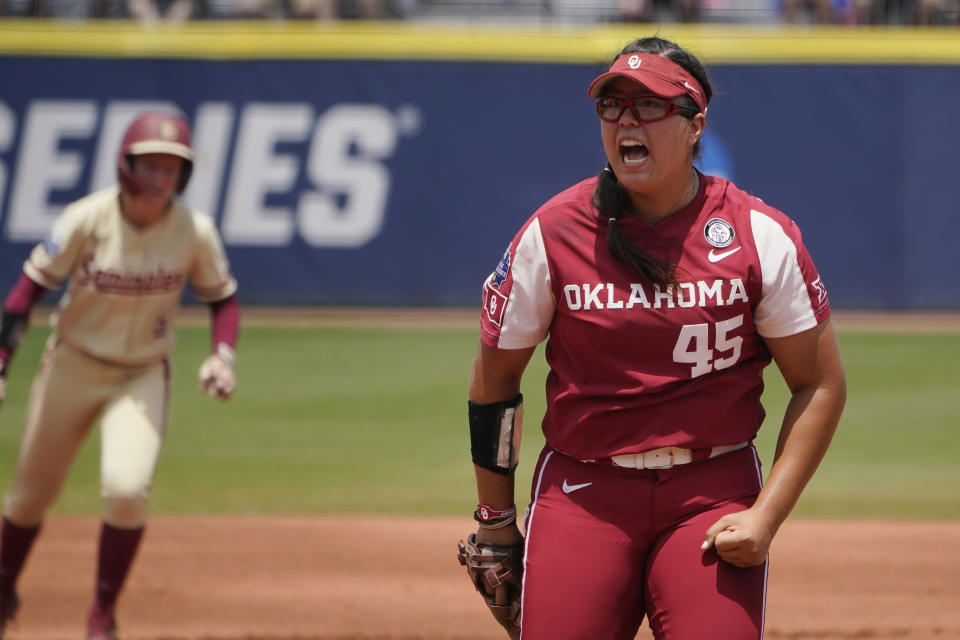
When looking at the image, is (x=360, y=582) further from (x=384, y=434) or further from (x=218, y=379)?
(x=384, y=434)

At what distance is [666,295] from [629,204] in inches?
11.5

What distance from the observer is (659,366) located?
309 cm

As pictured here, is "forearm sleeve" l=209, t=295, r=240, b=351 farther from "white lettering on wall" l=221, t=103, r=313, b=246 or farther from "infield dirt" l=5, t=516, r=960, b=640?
"white lettering on wall" l=221, t=103, r=313, b=246

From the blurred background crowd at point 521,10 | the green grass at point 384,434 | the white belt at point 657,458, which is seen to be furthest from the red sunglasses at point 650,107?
the blurred background crowd at point 521,10

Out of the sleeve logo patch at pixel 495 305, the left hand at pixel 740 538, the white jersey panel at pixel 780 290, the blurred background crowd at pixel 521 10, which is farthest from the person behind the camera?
the blurred background crowd at pixel 521 10

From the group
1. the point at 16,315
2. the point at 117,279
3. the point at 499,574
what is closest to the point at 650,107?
the point at 499,574

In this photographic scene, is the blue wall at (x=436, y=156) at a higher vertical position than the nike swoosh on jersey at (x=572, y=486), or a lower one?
lower

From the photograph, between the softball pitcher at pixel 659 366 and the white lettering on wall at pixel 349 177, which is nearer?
the softball pitcher at pixel 659 366

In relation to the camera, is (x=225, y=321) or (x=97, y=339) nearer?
(x=97, y=339)

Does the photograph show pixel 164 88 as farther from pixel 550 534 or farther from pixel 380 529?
pixel 550 534

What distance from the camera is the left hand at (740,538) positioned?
2.97 meters

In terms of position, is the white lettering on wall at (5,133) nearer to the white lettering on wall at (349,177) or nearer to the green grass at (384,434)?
the green grass at (384,434)

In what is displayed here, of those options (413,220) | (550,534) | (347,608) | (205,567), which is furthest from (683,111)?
(413,220)

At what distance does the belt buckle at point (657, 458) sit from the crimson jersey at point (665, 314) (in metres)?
0.03
